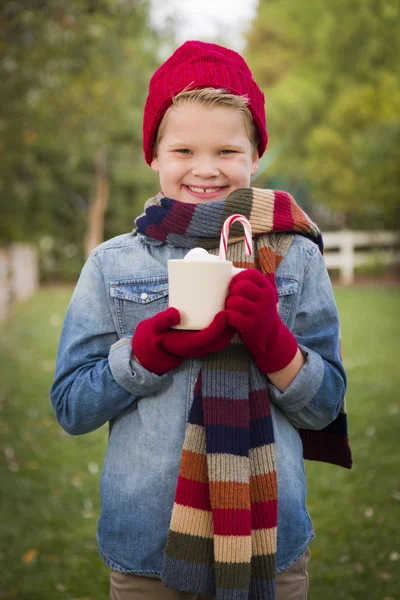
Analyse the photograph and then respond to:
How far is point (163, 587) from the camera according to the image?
180 centimetres

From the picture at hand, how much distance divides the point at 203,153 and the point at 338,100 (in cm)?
1933

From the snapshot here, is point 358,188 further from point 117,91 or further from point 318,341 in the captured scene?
point 318,341

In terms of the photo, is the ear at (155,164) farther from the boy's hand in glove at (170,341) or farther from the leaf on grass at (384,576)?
the leaf on grass at (384,576)

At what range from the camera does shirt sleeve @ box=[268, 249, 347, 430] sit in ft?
5.80

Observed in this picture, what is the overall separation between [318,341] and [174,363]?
1.37 feet

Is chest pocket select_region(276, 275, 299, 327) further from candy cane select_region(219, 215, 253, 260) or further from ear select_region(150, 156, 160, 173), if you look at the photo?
ear select_region(150, 156, 160, 173)

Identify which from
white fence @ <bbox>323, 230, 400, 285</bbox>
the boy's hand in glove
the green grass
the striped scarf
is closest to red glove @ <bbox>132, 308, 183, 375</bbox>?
the boy's hand in glove

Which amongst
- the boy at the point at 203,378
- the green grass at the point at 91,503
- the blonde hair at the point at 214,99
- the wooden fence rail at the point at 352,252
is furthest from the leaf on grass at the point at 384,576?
the wooden fence rail at the point at 352,252

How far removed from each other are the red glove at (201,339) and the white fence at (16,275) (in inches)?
483

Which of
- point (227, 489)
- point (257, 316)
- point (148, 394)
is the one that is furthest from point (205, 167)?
point (227, 489)

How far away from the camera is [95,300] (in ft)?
6.15

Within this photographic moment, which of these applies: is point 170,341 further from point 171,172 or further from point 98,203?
point 98,203

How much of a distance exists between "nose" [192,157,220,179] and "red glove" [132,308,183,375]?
439 mm

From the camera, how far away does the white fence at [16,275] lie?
1386 cm
